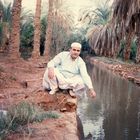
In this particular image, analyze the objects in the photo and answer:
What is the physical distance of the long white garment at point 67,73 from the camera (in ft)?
33.3

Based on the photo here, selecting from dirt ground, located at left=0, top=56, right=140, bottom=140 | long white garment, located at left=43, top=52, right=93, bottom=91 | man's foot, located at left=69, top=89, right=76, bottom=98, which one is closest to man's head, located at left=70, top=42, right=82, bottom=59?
long white garment, located at left=43, top=52, right=93, bottom=91

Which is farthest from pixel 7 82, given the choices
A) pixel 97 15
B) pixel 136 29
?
pixel 97 15

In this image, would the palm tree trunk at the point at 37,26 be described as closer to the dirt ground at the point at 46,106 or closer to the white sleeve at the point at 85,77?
the dirt ground at the point at 46,106

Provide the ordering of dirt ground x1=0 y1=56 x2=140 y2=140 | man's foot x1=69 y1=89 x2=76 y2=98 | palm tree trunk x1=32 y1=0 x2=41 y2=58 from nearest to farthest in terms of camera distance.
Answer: dirt ground x1=0 y1=56 x2=140 y2=140 < man's foot x1=69 y1=89 x2=76 y2=98 < palm tree trunk x1=32 y1=0 x2=41 y2=58

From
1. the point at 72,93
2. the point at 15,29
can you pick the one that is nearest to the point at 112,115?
the point at 72,93

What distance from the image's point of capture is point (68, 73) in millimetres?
10305

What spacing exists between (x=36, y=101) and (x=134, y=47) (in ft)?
126

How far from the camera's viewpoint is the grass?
279 inches

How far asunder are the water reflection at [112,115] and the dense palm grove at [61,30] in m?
7.00

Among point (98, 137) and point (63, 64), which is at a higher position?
point (63, 64)

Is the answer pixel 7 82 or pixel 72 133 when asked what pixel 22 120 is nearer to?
pixel 72 133

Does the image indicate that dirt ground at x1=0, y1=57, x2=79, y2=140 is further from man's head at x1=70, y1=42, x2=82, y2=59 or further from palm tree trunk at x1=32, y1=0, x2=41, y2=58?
palm tree trunk at x1=32, y1=0, x2=41, y2=58

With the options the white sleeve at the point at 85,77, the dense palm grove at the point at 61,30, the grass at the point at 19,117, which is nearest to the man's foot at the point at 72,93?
the white sleeve at the point at 85,77

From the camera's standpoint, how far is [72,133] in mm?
7859
